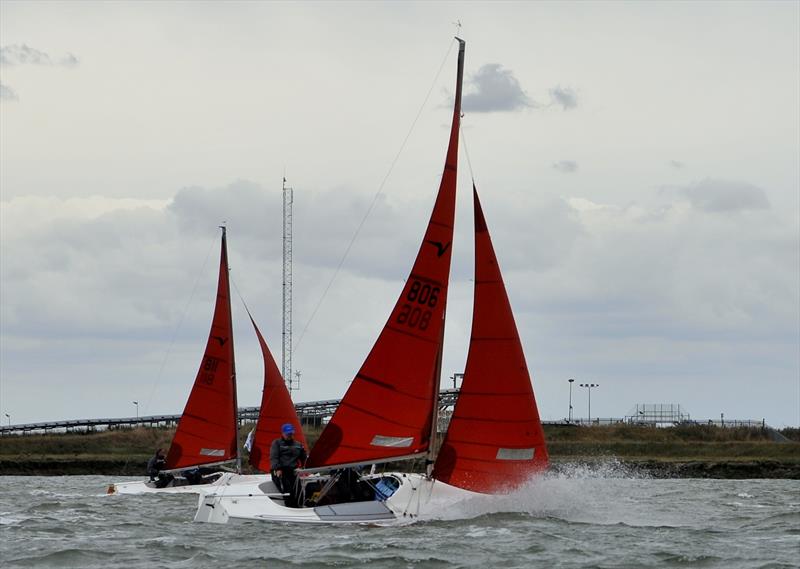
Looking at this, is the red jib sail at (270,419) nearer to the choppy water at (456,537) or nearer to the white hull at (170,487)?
the white hull at (170,487)

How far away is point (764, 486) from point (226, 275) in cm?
2350

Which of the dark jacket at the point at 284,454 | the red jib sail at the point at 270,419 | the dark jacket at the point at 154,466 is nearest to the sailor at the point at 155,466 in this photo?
the dark jacket at the point at 154,466

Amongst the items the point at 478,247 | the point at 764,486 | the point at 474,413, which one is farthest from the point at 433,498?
the point at 764,486

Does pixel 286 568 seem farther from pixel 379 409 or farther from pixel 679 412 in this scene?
pixel 679 412

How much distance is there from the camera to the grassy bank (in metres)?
74.1

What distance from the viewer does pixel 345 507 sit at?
108 ft

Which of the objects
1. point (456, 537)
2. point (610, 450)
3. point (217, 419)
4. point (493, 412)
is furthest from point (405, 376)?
point (610, 450)

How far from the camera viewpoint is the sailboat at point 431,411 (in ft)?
110

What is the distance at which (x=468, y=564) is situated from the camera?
1041 inches

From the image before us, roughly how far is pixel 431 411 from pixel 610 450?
54813mm

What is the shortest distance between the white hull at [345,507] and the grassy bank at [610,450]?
4110cm

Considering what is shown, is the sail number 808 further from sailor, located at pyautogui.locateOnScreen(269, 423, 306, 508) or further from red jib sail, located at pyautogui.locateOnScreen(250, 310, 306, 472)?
red jib sail, located at pyautogui.locateOnScreen(250, 310, 306, 472)

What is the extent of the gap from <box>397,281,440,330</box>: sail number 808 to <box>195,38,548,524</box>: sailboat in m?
0.02

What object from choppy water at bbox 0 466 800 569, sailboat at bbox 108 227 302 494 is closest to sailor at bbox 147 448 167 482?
sailboat at bbox 108 227 302 494
